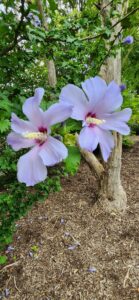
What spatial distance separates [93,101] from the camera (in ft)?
1.71

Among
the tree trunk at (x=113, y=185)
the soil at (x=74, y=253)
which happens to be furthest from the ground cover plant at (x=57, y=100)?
the tree trunk at (x=113, y=185)

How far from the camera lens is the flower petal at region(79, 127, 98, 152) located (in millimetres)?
492

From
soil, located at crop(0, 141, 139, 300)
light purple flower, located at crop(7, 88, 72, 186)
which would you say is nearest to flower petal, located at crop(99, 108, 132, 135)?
light purple flower, located at crop(7, 88, 72, 186)

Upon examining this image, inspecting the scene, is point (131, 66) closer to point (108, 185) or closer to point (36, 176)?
point (108, 185)

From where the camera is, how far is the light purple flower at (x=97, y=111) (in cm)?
50

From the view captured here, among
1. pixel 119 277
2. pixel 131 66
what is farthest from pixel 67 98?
pixel 131 66

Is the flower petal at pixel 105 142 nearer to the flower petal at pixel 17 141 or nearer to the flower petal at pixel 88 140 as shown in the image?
the flower petal at pixel 88 140

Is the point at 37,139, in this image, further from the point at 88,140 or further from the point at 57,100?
the point at 57,100

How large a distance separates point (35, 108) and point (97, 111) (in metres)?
0.13

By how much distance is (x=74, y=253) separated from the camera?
9.22ft

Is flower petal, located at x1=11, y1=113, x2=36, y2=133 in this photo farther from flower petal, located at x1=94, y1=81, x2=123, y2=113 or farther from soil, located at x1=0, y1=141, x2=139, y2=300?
soil, located at x1=0, y1=141, x2=139, y2=300

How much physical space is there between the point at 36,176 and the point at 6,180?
1838mm

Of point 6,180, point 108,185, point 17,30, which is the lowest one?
point 108,185

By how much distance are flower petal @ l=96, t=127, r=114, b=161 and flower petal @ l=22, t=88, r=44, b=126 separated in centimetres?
12
